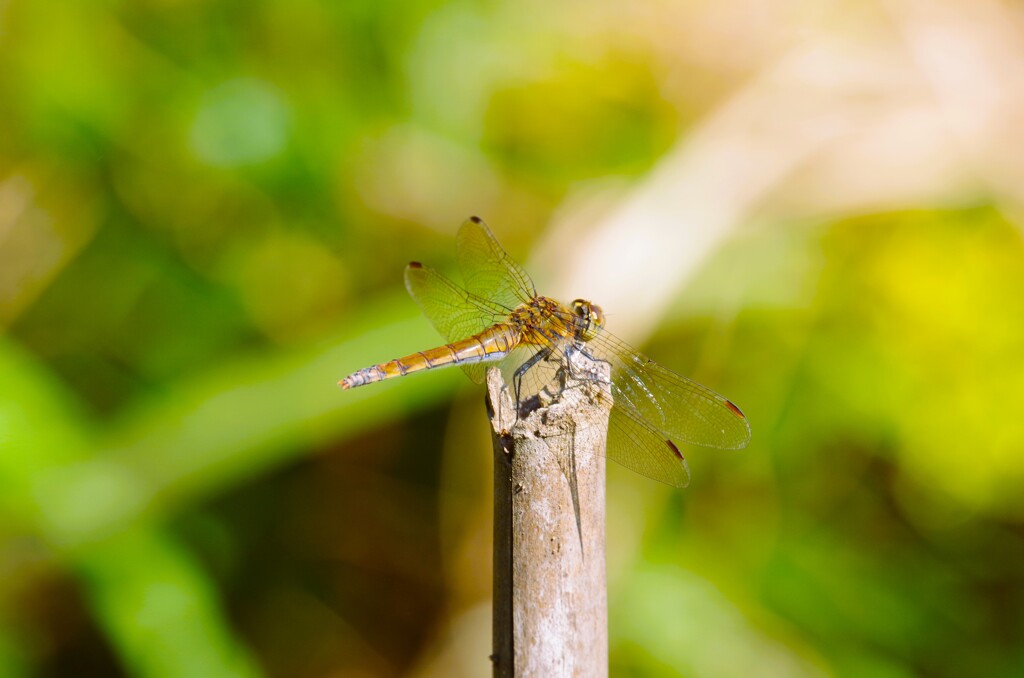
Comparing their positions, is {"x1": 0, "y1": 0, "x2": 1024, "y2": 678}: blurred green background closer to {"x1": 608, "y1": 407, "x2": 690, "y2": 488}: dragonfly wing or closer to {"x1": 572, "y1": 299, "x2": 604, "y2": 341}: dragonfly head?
{"x1": 572, "y1": 299, "x2": 604, "y2": 341}: dragonfly head

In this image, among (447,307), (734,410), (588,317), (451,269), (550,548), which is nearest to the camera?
(550,548)

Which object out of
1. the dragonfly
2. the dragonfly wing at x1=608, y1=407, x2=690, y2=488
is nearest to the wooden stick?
the dragonfly

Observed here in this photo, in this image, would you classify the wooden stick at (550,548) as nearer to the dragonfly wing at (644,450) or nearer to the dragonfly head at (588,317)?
the dragonfly wing at (644,450)

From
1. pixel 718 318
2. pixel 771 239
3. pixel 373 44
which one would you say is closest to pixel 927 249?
pixel 771 239

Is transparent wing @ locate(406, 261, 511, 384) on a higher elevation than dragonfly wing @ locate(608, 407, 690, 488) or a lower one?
higher

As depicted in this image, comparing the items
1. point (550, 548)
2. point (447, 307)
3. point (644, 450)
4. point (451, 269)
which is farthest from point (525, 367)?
point (451, 269)

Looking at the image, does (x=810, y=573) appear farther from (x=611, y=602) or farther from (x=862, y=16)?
(x=862, y=16)

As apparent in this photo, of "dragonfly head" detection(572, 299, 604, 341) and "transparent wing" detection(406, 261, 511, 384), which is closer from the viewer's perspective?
"dragonfly head" detection(572, 299, 604, 341)

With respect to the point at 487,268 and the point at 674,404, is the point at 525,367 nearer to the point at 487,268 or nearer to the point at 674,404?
the point at 674,404
